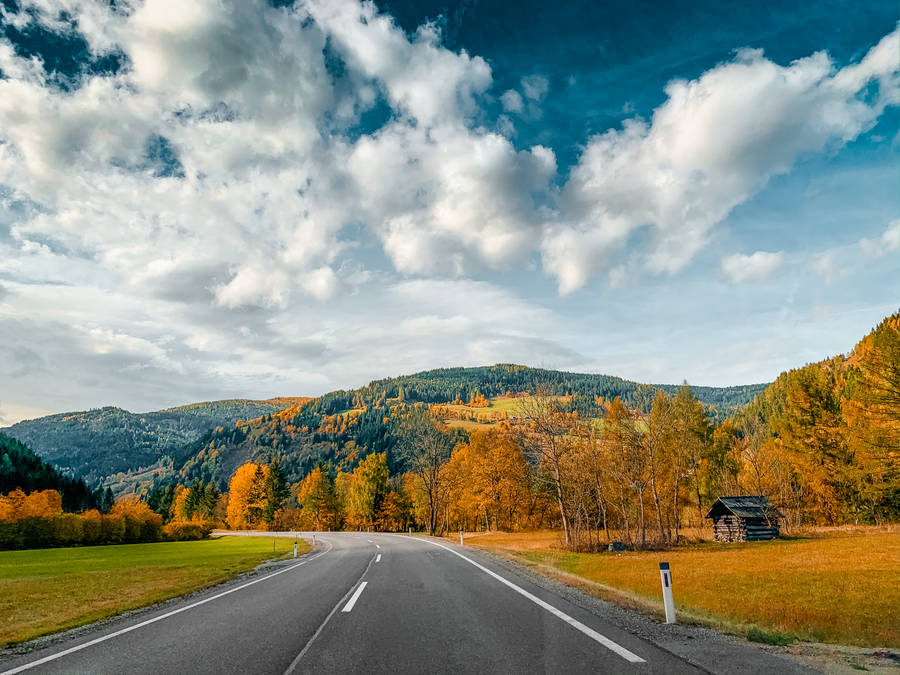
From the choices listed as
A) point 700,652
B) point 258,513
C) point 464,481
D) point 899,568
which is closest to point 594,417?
point 899,568

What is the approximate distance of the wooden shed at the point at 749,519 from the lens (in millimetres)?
41125

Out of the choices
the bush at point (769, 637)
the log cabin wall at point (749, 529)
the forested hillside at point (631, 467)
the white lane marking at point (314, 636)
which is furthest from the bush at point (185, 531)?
the bush at point (769, 637)

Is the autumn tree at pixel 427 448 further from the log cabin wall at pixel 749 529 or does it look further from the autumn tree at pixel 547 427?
the log cabin wall at pixel 749 529

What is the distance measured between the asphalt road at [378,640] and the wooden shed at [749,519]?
39.6 m

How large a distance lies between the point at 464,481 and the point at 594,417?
25.4 m

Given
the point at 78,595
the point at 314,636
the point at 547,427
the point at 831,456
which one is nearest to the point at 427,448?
the point at 547,427

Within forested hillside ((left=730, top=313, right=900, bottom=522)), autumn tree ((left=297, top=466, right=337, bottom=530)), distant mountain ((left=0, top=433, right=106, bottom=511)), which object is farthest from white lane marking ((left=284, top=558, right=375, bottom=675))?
distant mountain ((left=0, top=433, right=106, bottom=511))

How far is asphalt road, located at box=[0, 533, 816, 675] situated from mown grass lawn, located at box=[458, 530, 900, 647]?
222 cm

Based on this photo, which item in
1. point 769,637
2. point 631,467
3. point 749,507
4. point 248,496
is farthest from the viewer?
point 248,496

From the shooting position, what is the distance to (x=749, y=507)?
42.2 meters

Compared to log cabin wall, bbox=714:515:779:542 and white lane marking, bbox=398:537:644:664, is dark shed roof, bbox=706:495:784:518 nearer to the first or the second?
log cabin wall, bbox=714:515:779:542

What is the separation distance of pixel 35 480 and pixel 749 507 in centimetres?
11807

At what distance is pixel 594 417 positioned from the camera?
34.1 meters

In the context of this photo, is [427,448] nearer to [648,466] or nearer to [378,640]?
[648,466]
